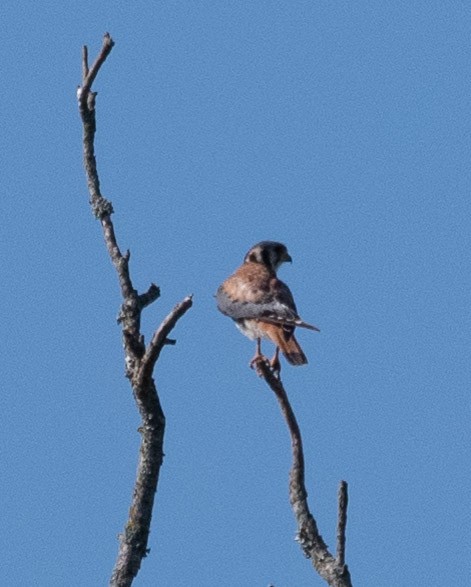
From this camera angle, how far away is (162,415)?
619cm

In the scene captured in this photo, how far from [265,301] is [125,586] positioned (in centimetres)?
374

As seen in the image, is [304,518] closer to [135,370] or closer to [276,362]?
[135,370]

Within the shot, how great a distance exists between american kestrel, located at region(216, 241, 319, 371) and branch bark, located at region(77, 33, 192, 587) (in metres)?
Answer: 1.94

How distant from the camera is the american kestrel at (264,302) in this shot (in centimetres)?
872

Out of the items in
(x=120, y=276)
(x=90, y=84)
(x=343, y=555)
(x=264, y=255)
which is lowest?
(x=343, y=555)

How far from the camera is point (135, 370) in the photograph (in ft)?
19.8

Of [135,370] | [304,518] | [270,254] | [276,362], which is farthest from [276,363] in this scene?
[304,518]

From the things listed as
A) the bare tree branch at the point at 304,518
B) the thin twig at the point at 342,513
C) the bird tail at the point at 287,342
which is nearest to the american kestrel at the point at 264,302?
the bird tail at the point at 287,342

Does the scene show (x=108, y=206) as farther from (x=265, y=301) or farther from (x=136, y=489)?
(x=265, y=301)

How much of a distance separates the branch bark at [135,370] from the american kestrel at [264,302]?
1.94m

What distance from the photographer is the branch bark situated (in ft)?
19.6

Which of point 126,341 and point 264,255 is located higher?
point 264,255

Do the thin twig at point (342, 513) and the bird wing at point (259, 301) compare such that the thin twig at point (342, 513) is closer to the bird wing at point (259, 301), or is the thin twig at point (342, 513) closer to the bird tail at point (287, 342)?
the bird tail at point (287, 342)

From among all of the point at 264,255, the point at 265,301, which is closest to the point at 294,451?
the point at 265,301
